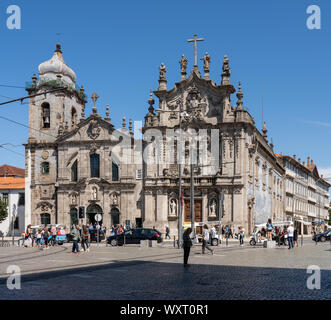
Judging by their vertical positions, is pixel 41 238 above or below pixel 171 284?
below

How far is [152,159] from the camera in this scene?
168 ft

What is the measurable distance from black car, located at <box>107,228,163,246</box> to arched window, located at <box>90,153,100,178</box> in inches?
773

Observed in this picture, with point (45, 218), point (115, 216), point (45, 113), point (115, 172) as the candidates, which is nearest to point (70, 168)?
point (115, 172)

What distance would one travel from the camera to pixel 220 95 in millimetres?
50125

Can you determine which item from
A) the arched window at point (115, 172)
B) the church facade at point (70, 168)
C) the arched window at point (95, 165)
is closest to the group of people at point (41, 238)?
the church facade at point (70, 168)

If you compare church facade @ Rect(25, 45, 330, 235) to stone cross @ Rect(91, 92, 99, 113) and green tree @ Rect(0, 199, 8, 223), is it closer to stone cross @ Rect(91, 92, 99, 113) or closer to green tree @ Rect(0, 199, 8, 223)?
stone cross @ Rect(91, 92, 99, 113)

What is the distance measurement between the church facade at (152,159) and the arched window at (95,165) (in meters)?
0.12

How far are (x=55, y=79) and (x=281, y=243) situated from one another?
115ft

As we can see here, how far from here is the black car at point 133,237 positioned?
120 feet

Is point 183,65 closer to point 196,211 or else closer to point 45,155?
point 196,211

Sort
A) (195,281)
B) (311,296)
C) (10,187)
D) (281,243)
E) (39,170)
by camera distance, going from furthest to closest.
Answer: (10,187) < (39,170) < (281,243) < (195,281) < (311,296)

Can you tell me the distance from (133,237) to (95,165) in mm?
20538
